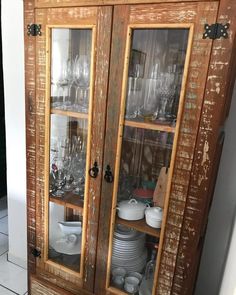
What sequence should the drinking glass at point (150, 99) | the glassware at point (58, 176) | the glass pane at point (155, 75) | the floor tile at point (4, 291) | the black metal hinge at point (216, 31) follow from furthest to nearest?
the floor tile at point (4, 291) < the glassware at point (58, 176) < the drinking glass at point (150, 99) < the glass pane at point (155, 75) < the black metal hinge at point (216, 31)

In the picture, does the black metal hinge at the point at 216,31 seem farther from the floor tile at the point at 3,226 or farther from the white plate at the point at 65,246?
the floor tile at the point at 3,226

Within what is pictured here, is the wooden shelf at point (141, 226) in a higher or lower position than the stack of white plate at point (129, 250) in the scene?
higher

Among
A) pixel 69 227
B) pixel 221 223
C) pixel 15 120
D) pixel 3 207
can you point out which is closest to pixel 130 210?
pixel 69 227

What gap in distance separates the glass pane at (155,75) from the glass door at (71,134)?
105 mm

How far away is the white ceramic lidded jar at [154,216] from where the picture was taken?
3.42ft

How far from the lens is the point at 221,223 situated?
4.29 ft

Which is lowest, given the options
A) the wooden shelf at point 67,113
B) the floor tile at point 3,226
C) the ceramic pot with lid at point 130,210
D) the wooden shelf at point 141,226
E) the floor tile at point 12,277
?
the floor tile at point 12,277

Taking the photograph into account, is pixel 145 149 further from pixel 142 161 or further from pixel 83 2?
pixel 83 2

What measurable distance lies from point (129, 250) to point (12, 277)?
1.10 metres

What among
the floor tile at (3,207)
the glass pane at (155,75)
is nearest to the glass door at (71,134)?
the glass pane at (155,75)

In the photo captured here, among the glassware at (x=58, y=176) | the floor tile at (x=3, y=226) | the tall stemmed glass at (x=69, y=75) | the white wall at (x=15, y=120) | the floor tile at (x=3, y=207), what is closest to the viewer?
the tall stemmed glass at (x=69, y=75)

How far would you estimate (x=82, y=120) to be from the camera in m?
1.09

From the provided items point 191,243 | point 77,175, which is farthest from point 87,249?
point 191,243

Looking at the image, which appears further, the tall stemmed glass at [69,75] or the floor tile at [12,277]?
the floor tile at [12,277]
